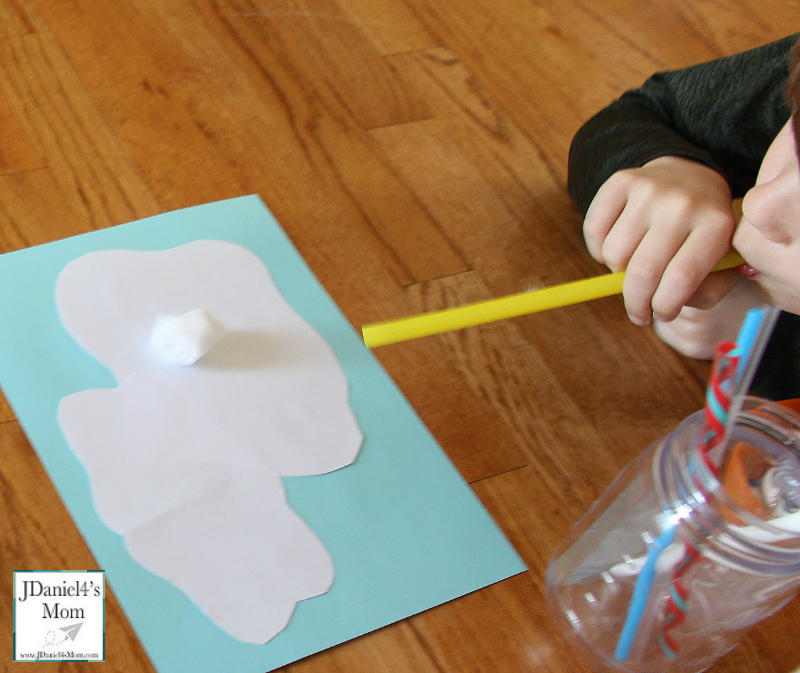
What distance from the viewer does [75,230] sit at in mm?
499

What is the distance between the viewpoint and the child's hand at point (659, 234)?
0.45 metres

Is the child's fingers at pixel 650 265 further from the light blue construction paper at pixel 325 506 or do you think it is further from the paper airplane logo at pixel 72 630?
the paper airplane logo at pixel 72 630

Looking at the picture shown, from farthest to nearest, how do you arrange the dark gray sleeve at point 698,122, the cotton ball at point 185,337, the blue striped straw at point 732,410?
the dark gray sleeve at point 698,122 → the cotton ball at point 185,337 → the blue striped straw at point 732,410

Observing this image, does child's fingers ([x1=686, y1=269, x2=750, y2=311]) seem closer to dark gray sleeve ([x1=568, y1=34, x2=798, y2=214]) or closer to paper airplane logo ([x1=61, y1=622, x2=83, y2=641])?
dark gray sleeve ([x1=568, y1=34, x2=798, y2=214])

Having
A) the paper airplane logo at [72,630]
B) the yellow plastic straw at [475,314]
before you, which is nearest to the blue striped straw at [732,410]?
the yellow plastic straw at [475,314]

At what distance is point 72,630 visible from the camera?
343 mm

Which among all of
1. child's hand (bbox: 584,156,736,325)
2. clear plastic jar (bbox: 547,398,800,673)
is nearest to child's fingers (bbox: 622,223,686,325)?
child's hand (bbox: 584,156,736,325)

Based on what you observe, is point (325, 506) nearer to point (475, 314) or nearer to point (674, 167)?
point (475, 314)

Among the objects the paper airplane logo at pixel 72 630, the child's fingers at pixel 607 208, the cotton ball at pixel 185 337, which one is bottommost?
the paper airplane logo at pixel 72 630

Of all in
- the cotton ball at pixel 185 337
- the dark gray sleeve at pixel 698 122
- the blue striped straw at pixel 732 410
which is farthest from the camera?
the dark gray sleeve at pixel 698 122

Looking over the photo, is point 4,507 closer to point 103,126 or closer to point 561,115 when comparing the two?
point 103,126

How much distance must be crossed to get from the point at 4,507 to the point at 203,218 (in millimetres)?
223

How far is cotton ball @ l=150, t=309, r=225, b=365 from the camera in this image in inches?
17.2

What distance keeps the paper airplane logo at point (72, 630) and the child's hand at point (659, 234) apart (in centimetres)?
33
